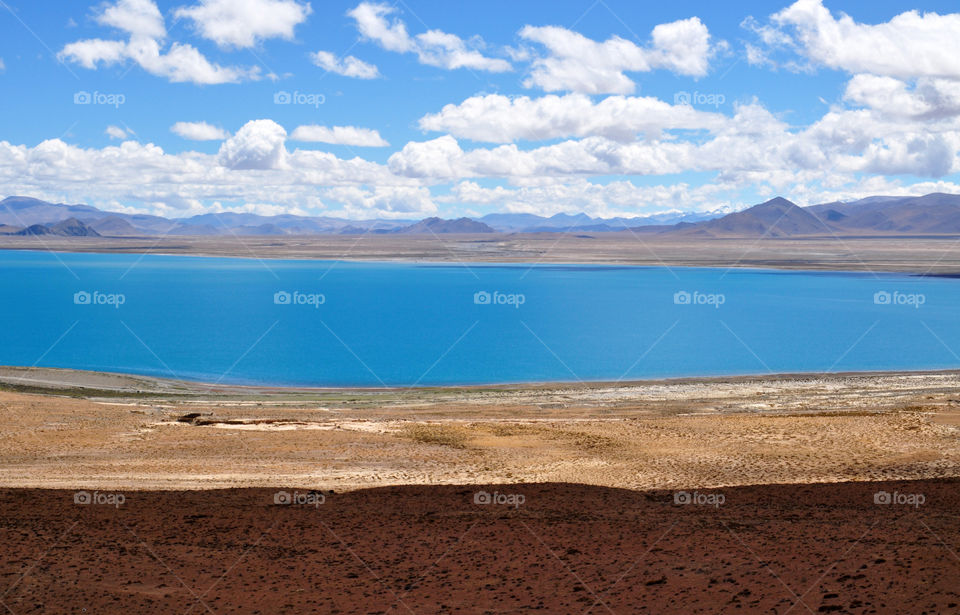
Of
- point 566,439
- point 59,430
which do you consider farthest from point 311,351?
point 566,439

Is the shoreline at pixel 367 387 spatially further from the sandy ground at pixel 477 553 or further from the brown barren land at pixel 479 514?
the sandy ground at pixel 477 553

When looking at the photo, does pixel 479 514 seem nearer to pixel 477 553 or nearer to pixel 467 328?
pixel 477 553

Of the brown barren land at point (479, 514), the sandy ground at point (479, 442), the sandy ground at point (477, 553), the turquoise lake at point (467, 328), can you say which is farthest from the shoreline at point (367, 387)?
the sandy ground at point (477, 553)

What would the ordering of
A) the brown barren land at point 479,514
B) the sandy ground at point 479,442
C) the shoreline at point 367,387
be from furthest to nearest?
1. the shoreline at point 367,387
2. the sandy ground at point 479,442
3. the brown barren land at point 479,514

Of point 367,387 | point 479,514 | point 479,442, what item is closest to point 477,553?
point 479,514

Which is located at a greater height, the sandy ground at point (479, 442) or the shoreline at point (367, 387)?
the sandy ground at point (479, 442)

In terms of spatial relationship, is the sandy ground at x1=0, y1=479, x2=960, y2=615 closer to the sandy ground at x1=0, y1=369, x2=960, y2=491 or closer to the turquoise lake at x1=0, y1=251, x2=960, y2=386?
the sandy ground at x1=0, y1=369, x2=960, y2=491
